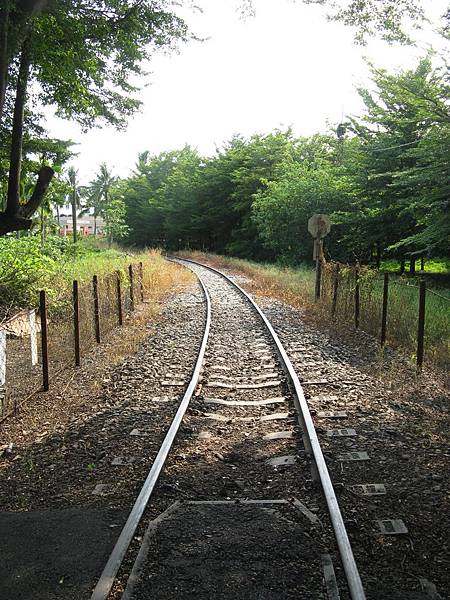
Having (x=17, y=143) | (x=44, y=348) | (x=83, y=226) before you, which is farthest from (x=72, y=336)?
(x=83, y=226)

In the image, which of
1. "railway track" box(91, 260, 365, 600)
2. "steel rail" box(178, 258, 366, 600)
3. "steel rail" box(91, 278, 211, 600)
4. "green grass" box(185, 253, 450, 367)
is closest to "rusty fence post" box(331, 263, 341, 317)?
"green grass" box(185, 253, 450, 367)

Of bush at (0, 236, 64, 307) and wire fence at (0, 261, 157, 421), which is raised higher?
bush at (0, 236, 64, 307)

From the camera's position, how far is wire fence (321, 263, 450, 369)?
975 cm

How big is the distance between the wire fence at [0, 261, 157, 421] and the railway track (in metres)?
2.16

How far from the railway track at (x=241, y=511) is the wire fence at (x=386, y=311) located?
336 cm

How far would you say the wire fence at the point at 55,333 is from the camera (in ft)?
25.3

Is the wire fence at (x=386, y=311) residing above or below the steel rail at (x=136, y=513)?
above

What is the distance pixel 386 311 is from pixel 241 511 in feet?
24.7

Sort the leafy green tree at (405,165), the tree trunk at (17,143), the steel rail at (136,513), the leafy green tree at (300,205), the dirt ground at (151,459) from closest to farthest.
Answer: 1. the steel rail at (136,513)
2. the dirt ground at (151,459)
3. the tree trunk at (17,143)
4. the leafy green tree at (405,165)
5. the leafy green tree at (300,205)

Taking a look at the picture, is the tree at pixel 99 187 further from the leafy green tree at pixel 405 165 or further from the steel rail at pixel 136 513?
the steel rail at pixel 136 513

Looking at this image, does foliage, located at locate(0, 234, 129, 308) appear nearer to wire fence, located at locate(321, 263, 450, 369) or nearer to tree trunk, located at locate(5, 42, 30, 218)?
tree trunk, located at locate(5, 42, 30, 218)

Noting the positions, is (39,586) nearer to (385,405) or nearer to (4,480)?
(4,480)

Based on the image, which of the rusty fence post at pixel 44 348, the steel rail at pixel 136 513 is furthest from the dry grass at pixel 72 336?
the steel rail at pixel 136 513

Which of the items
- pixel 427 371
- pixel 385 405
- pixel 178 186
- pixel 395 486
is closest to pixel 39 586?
pixel 395 486
